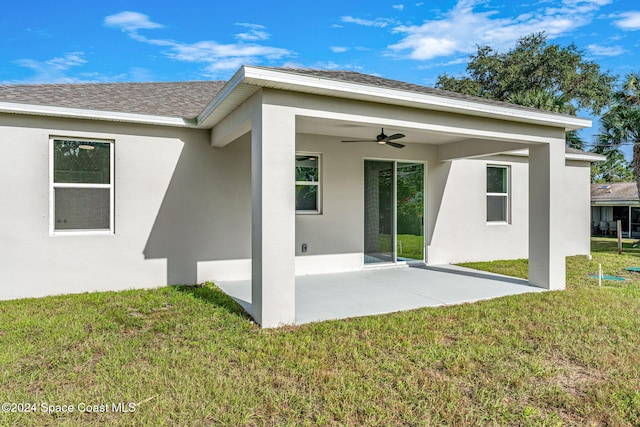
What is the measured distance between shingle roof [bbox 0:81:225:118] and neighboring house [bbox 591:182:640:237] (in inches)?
890

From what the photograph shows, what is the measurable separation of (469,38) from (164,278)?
27.0 metres

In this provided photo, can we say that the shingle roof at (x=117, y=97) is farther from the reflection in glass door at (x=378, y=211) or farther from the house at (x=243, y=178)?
the reflection in glass door at (x=378, y=211)

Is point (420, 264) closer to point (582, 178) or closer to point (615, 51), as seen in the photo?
point (582, 178)

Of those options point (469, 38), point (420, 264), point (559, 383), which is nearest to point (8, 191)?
point (559, 383)

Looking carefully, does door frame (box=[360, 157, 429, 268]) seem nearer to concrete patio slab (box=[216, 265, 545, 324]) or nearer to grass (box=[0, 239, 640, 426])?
concrete patio slab (box=[216, 265, 545, 324])

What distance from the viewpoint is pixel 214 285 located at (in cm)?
679

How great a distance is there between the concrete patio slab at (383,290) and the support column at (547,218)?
0.37 meters

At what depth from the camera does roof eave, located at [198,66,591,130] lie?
4.38m

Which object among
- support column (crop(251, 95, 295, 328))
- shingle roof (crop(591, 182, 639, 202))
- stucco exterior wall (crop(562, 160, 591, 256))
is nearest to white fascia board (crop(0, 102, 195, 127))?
support column (crop(251, 95, 295, 328))

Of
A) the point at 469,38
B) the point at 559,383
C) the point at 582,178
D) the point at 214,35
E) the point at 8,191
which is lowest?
the point at 559,383

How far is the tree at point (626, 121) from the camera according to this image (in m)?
14.1

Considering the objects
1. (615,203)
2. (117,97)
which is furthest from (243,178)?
(615,203)

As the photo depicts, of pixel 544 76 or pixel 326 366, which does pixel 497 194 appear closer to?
pixel 326 366

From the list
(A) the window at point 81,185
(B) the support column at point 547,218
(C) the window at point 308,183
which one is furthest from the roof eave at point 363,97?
(C) the window at point 308,183
